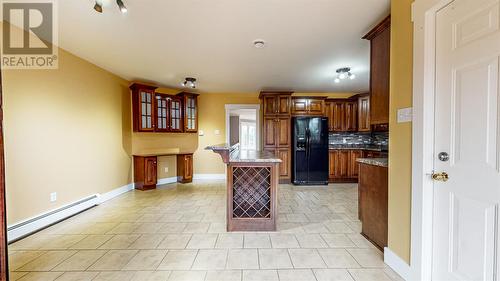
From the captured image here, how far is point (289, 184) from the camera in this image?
5457mm

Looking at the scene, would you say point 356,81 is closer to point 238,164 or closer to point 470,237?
point 238,164

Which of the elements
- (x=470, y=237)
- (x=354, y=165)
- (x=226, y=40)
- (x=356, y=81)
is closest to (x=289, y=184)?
(x=354, y=165)

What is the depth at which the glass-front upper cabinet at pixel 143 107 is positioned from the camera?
187 inches

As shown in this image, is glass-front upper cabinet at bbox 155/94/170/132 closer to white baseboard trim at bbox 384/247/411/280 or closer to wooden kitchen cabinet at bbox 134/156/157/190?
wooden kitchen cabinet at bbox 134/156/157/190

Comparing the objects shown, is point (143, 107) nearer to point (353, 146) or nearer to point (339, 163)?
point (339, 163)

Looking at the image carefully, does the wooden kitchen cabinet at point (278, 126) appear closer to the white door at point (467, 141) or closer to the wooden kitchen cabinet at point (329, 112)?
the wooden kitchen cabinet at point (329, 112)

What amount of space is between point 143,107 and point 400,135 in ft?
15.5

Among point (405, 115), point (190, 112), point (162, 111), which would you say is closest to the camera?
point (405, 115)

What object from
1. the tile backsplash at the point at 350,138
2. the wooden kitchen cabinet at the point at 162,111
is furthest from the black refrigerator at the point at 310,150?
the wooden kitchen cabinet at the point at 162,111

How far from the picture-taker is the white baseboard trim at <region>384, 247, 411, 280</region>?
1.79 metres

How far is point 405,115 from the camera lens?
5.98 ft

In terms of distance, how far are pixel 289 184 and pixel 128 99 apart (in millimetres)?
4198
